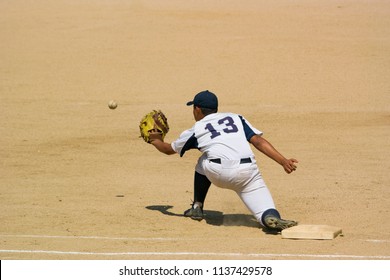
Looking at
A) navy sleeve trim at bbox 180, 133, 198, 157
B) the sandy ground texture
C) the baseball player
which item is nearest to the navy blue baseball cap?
the baseball player

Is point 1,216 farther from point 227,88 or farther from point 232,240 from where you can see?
point 227,88

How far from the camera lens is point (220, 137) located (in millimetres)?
9141

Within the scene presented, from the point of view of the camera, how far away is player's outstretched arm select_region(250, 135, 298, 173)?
8.81m

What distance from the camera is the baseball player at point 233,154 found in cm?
897

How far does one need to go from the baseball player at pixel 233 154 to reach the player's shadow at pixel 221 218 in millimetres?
485

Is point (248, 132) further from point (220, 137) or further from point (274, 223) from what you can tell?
point (274, 223)

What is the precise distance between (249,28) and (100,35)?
13.6 ft

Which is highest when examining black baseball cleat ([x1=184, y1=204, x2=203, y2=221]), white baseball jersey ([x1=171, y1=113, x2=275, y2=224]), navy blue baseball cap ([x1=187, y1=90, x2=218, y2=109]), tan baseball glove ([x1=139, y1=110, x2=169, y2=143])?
navy blue baseball cap ([x1=187, y1=90, x2=218, y2=109])

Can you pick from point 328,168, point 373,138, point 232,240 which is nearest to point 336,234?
point 232,240

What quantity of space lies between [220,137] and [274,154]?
0.57 metres

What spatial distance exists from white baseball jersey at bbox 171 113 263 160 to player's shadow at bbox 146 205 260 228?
830 millimetres

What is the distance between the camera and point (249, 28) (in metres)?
26.9

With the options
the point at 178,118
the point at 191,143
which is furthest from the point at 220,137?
the point at 178,118

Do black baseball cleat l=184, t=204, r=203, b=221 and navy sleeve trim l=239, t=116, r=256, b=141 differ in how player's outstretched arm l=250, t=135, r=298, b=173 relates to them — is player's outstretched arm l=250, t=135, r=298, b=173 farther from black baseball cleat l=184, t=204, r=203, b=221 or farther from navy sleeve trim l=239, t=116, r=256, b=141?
black baseball cleat l=184, t=204, r=203, b=221
